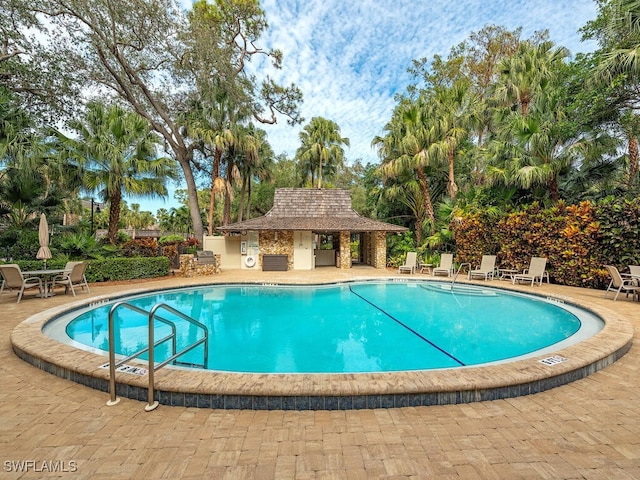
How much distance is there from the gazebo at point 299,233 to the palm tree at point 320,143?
651cm

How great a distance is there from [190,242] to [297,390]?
18.2 meters

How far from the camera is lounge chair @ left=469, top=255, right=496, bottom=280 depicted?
12.2 meters

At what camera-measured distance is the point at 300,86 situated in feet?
75.2

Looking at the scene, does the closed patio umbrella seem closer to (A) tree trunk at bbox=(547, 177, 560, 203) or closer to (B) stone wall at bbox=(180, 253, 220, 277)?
(B) stone wall at bbox=(180, 253, 220, 277)

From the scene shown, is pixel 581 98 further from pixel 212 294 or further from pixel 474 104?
pixel 212 294

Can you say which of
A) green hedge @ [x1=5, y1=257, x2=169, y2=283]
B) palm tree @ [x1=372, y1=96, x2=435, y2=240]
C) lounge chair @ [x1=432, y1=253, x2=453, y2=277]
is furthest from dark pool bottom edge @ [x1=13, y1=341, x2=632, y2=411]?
palm tree @ [x1=372, y1=96, x2=435, y2=240]

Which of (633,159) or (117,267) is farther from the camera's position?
(117,267)

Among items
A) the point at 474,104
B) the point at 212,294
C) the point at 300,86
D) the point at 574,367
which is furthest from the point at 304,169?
the point at 574,367

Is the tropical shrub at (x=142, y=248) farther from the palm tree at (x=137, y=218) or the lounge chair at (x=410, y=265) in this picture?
the palm tree at (x=137, y=218)

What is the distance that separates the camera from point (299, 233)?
17141mm

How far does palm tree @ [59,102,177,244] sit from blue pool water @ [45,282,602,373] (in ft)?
21.4

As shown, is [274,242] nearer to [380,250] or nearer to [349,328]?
[380,250]

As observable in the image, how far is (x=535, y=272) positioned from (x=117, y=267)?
51.3 ft

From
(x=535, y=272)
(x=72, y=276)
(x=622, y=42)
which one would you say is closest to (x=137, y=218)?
(x=72, y=276)
